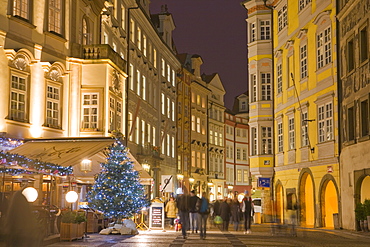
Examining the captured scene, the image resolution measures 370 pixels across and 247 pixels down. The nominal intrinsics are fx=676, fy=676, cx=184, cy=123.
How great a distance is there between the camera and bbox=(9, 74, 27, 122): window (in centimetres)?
2695

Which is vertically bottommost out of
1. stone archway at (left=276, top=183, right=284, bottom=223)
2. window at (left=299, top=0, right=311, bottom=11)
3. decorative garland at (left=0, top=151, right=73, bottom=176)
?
stone archway at (left=276, top=183, right=284, bottom=223)

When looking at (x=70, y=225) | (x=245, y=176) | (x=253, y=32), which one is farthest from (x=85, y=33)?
(x=245, y=176)

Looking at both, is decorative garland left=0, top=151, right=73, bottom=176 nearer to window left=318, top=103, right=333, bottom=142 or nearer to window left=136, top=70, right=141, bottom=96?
window left=318, top=103, right=333, bottom=142

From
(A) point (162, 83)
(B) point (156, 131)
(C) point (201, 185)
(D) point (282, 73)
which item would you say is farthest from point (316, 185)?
(C) point (201, 185)

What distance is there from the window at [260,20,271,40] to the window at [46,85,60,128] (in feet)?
65.9

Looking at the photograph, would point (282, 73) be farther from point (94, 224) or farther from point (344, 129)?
point (94, 224)

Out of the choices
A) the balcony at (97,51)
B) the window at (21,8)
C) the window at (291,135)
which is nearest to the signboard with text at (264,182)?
the window at (291,135)

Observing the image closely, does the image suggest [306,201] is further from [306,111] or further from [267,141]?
[267,141]

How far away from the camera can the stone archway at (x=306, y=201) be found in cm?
3781

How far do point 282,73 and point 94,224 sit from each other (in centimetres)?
1872

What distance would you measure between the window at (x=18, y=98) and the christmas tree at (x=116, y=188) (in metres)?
3.87

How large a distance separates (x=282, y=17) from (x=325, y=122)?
36.9 ft

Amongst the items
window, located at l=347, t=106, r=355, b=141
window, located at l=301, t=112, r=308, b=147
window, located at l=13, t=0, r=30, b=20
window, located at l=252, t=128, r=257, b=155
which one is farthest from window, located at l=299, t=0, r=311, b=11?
window, located at l=13, t=0, r=30, b=20

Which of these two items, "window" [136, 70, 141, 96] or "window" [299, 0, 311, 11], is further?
"window" [136, 70, 141, 96]
